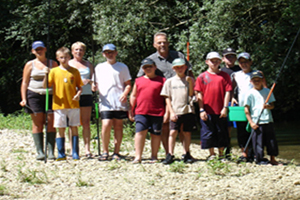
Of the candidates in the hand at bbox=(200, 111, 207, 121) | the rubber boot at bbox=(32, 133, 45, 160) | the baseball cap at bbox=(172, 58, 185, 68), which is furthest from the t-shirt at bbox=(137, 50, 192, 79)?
the rubber boot at bbox=(32, 133, 45, 160)

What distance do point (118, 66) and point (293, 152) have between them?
→ 16.2 feet

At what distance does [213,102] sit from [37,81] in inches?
107

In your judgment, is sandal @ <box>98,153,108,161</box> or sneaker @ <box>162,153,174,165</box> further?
sandal @ <box>98,153,108,161</box>

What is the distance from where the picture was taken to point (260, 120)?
24.6ft

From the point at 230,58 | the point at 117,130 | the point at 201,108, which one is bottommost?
the point at 117,130

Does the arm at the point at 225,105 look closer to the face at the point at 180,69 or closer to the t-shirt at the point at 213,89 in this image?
the t-shirt at the point at 213,89

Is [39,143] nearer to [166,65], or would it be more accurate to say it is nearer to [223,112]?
[166,65]

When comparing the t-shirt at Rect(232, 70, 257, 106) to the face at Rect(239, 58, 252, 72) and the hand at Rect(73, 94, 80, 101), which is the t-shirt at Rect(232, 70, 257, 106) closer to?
the face at Rect(239, 58, 252, 72)

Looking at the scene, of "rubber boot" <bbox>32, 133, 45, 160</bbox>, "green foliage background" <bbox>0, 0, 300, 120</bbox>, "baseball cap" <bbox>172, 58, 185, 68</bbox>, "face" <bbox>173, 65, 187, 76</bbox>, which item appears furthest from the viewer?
"green foliage background" <bbox>0, 0, 300, 120</bbox>

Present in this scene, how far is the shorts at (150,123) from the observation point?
7.40 meters

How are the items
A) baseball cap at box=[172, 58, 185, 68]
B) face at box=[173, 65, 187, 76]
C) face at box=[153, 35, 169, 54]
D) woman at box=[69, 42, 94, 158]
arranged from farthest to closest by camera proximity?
1. woman at box=[69, 42, 94, 158]
2. face at box=[153, 35, 169, 54]
3. face at box=[173, 65, 187, 76]
4. baseball cap at box=[172, 58, 185, 68]

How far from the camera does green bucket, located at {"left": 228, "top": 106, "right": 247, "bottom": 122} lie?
7602mm

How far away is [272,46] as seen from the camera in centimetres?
1296

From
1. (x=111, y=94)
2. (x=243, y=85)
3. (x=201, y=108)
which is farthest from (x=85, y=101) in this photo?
(x=243, y=85)
